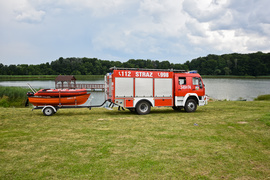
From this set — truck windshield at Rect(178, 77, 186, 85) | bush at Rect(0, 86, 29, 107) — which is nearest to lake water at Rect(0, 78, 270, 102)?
bush at Rect(0, 86, 29, 107)

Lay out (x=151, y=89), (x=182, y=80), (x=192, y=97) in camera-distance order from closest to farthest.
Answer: (x=151, y=89), (x=182, y=80), (x=192, y=97)

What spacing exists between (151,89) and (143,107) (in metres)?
1.24

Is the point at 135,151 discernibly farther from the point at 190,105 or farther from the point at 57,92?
the point at 190,105

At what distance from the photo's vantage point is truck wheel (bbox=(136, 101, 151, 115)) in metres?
13.5

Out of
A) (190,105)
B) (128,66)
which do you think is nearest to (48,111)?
(190,105)

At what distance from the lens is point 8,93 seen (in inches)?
1141

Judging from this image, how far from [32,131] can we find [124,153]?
4.67 m

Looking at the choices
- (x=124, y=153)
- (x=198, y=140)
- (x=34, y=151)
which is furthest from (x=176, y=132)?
Result: (x=34, y=151)

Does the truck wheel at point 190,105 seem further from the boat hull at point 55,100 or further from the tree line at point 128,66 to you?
the tree line at point 128,66

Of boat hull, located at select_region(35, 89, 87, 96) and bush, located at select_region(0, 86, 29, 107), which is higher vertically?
boat hull, located at select_region(35, 89, 87, 96)

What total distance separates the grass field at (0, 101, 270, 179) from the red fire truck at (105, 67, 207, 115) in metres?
3.63

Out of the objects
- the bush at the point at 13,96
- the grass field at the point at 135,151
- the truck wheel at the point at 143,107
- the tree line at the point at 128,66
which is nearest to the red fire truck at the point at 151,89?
the truck wheel at the point at 143,107

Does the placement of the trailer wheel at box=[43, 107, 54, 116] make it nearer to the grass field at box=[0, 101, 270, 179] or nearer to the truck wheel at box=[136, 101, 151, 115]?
the grass field at box=[0, 101, 270, 179]

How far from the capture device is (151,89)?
13.7m
